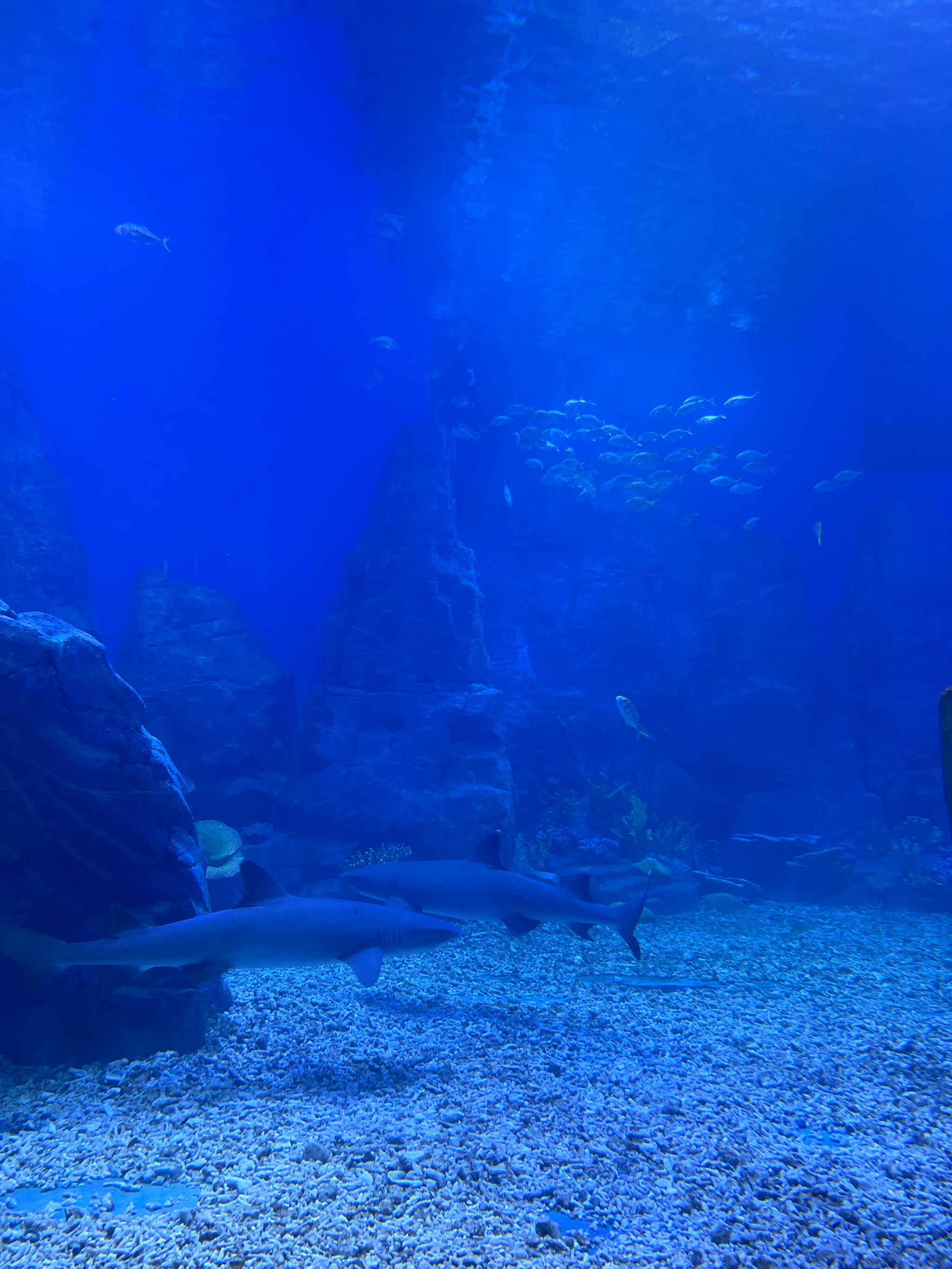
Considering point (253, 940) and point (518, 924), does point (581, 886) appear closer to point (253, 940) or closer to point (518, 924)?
point (518, 924)

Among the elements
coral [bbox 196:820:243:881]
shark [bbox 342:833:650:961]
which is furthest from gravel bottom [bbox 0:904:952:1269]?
coral [bbox 196:820:243:881]

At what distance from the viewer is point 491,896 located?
18.2ft

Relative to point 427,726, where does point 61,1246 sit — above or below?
below

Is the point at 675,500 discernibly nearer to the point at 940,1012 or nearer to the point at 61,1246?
the point at 940,1012

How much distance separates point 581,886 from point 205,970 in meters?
→ 3.16

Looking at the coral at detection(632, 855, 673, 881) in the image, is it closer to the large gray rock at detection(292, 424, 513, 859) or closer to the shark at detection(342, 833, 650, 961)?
the large gray rock at detection(292, 424, 513, 859)

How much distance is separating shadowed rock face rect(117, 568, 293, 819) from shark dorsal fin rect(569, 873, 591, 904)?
9.52 meters

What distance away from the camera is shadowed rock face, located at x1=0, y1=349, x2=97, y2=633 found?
593 inches

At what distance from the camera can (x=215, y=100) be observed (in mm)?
14320

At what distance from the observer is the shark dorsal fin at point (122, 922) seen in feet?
12.9

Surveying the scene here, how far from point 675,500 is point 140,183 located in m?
19.8

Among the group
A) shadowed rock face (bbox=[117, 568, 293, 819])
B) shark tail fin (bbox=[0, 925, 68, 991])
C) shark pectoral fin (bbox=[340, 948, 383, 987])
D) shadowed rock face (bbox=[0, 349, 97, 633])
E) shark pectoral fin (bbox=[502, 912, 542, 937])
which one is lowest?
shark pectoral fin (bbox=[502, 912, 542, 937])

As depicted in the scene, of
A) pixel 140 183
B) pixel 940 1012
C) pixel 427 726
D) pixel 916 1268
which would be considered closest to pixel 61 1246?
pixel 916 1268

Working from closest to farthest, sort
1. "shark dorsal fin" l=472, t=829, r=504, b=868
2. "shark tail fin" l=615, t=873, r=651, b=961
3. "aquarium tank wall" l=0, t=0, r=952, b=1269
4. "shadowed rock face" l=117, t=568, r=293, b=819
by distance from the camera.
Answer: "aquarium tank wall" l=0, t=0, r=952, b=1269, "shark tail fin" l=615, t=873, r=651, b=961, "shark dorsal fin" l=472, t=829, r=504, b=868, "shadowed rock face" l=117, t=568, r=293, b=819
